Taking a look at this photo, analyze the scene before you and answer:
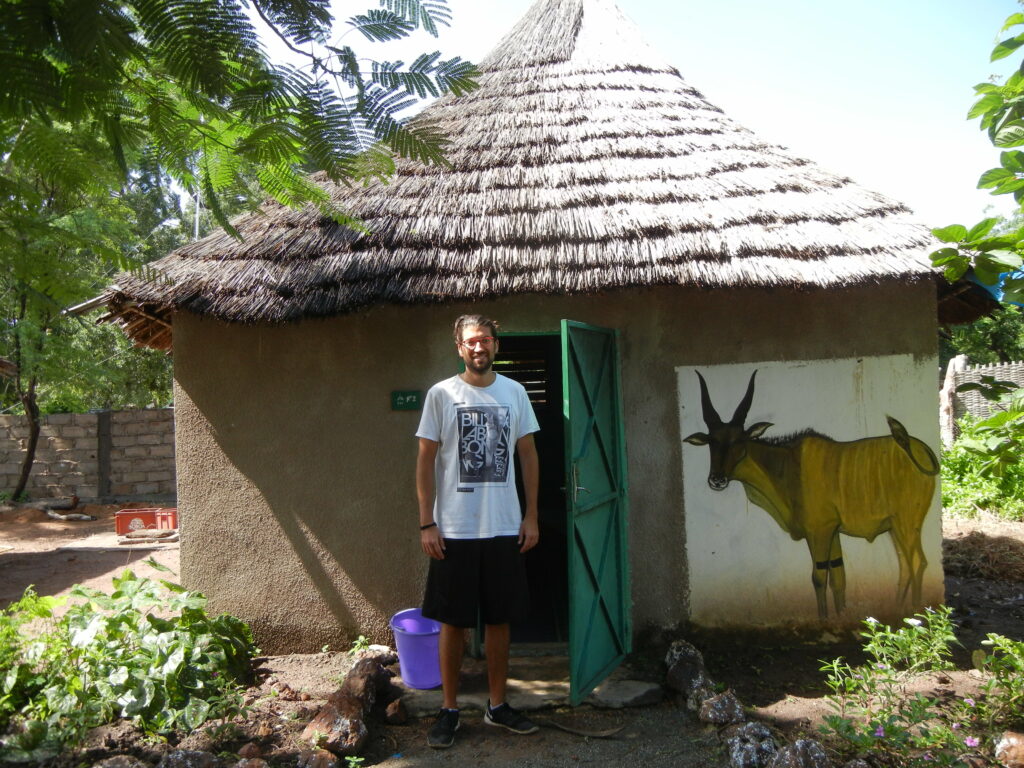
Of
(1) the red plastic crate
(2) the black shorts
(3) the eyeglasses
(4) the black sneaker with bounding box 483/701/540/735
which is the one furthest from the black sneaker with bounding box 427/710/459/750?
(1) the red plastic crate

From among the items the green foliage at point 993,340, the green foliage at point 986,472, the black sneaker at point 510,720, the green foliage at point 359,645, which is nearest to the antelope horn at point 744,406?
the green foliage at point 986,472

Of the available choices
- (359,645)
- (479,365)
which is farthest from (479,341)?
(359,645)

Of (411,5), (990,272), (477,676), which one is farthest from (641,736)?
(411,5)

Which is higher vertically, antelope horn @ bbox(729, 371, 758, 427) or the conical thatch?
the conical thatch

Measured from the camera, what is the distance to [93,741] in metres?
3.29

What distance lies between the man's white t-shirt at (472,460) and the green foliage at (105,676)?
1.51 m

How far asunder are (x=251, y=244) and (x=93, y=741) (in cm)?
292

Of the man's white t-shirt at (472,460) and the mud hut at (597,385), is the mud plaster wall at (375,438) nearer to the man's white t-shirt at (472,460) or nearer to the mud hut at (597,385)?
the mud hut at (597,385)

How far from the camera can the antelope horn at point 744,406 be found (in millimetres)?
4535

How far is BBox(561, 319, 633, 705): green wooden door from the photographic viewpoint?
3740 mm

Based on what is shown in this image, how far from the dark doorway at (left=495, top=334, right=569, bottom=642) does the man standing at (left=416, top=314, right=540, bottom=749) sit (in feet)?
4.39

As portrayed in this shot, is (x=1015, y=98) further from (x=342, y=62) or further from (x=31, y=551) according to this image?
(x=31, y=551)

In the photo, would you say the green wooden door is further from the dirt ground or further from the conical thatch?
the conical thatch

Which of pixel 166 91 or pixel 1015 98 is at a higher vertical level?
pixel 1015 98
